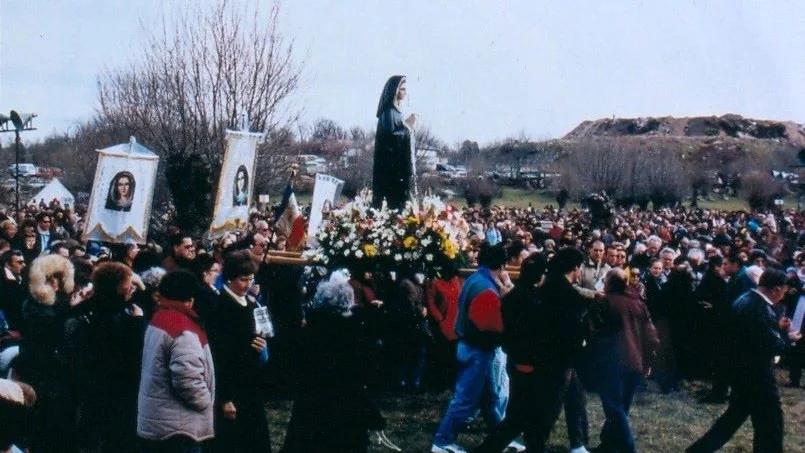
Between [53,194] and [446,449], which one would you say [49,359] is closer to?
[446,449]

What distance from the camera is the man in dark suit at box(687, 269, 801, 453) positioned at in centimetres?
746

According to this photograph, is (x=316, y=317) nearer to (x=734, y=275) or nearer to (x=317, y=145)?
(x=734, y=275)

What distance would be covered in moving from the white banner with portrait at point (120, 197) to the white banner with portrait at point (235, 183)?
2.65 ft

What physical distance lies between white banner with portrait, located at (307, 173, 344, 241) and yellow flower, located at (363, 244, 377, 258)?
8.73ft

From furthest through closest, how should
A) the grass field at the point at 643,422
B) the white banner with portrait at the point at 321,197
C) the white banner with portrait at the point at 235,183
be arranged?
1. the white banner with portrait at the point at 321,197
2. the white banner with portrait at the point at 235,183
3. the grass field at the point at 643,422

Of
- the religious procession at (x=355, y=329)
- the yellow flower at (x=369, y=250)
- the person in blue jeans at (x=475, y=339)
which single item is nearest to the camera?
the religious procession at (x=355, y=329)

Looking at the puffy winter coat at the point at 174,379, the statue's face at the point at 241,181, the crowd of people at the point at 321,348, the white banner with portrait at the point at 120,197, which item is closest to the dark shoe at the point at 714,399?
the crowd of people at the point at 321,348

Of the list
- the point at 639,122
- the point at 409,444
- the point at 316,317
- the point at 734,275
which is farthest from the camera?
the point at 639,122

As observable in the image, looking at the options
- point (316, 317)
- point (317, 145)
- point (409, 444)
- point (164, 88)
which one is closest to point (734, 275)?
point (409, 444)

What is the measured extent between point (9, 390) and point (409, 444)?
17.9ft

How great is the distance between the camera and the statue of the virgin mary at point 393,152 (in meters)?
11.1

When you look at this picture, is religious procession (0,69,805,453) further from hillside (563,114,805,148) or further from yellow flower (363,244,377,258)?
hillside (563,114,805,148)

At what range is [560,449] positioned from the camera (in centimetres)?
858

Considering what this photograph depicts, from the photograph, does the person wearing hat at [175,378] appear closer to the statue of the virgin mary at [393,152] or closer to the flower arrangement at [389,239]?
the flower arrangement at [389,239]
